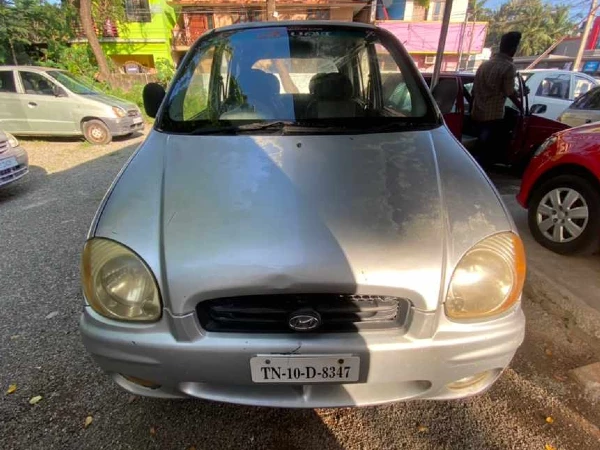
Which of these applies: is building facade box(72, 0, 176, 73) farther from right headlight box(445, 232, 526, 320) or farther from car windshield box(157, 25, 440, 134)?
right headlight box(445, 232, 526, 320)

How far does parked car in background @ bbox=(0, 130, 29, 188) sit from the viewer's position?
183 inches

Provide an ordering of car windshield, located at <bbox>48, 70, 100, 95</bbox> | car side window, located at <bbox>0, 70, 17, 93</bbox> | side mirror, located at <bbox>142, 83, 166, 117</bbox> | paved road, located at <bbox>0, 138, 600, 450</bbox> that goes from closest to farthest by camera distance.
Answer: paved road, located at <bbox>0, 138, 600, 450</bbox>, side mirror, located at <bbox>142, 83, 166, 117</bbox>, car side window, located at <bbox>0, 70, 17, 93</bbox>, car windshield, located at <bbox>48, 70, 100, 95</bbox>

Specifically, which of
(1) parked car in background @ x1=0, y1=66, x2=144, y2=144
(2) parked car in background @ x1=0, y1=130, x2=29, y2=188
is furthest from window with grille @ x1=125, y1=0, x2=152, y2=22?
(2) parked car in background @ x1=0, y1=130, x2=29, y2=188

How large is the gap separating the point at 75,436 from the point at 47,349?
2.46 ft

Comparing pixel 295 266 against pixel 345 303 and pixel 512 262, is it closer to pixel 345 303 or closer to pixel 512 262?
pixel 345 303

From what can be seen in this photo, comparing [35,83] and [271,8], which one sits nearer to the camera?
[35,83]

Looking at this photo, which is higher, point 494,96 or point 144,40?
point 144,40

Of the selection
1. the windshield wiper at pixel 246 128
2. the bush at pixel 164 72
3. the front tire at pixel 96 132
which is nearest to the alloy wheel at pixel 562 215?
the windshield wiper at pixel 246 128

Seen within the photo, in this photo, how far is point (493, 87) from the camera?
15.2ft

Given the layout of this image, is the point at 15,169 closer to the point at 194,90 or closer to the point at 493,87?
the point at 194,90

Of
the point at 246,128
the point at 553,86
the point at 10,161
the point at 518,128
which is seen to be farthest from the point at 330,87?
the point at 553,86

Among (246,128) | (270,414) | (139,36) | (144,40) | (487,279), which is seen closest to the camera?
(487,279)

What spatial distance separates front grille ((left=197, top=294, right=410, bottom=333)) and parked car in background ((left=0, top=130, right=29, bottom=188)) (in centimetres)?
482

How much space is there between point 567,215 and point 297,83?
2.44 m
